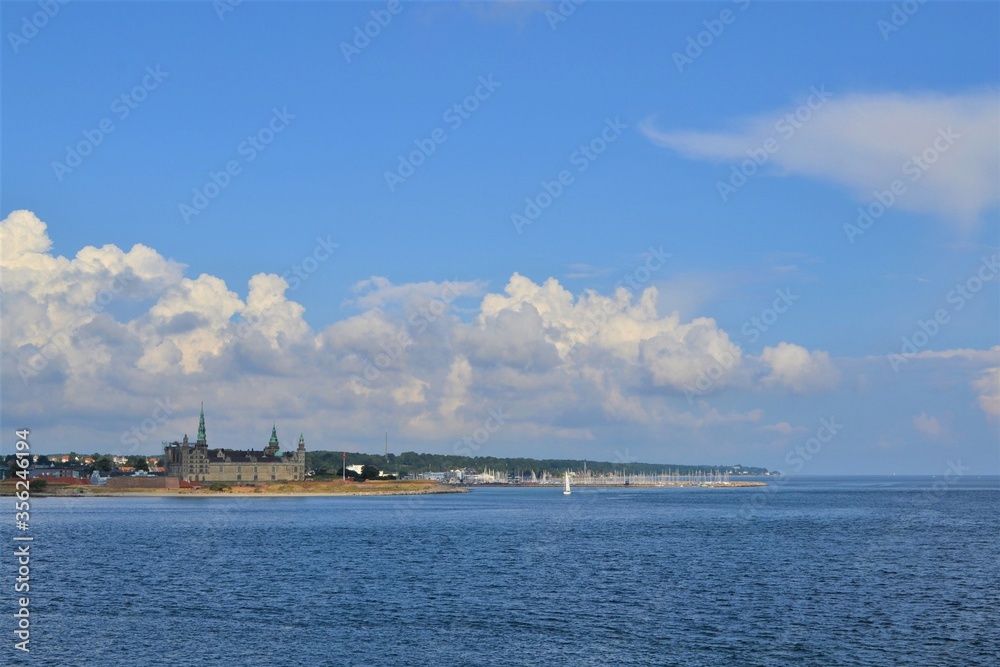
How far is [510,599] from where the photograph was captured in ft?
193

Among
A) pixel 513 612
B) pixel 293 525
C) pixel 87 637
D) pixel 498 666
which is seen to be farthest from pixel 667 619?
pixel 293 525

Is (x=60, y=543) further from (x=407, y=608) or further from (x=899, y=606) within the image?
(x=899, y=606)

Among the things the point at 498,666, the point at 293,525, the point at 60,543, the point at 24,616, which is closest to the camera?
the point at 498,666

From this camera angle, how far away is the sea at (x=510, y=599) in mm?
44156

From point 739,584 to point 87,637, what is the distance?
40.6 m

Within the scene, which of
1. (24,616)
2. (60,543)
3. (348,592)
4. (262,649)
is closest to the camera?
(262,649)

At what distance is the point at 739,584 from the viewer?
64.9 metres

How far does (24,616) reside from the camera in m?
50.2

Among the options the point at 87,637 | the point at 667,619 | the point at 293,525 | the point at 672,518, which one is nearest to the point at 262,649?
the point at 87,637

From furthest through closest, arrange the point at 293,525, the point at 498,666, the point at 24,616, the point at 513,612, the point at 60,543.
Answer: the point at 293,525 < the point at 60,543 < the point at 513,612 < the point at 24,616 < the point at 498,666

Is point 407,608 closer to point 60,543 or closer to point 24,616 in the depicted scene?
point 24,616

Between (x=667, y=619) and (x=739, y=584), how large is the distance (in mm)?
15090

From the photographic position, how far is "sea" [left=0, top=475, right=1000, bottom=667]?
44.2 m

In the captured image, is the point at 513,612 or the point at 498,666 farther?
the point at 513,612
